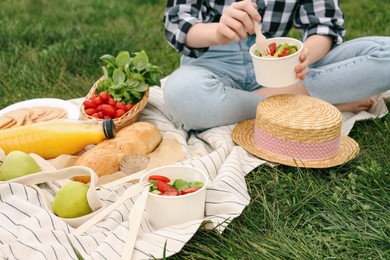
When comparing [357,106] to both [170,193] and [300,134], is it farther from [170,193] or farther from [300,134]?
[170,193]

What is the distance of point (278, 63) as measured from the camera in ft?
6.31

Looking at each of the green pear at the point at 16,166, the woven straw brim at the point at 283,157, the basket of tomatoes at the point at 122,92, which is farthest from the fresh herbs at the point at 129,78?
the green pear at the point at 16,166

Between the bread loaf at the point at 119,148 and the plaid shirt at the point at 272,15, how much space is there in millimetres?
328

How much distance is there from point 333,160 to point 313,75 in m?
0.40

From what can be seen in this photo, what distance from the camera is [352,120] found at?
2219 millimetres

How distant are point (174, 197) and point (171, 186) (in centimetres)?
8

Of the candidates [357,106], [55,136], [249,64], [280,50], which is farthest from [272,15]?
[55,136]

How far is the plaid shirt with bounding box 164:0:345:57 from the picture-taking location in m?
2.21

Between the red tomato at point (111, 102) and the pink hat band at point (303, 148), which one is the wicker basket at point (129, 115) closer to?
the red tomato at point (111, 102)

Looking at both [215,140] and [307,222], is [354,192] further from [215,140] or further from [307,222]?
[215,140]

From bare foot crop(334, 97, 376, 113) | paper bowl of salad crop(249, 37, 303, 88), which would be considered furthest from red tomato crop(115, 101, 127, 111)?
→ bare foot crop(334, 97, 376, 113)

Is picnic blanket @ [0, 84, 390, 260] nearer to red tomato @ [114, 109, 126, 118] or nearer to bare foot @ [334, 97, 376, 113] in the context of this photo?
red tomato @ [114, 109, 126, 118]

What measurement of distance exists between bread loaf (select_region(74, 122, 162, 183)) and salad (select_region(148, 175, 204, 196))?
309 mm

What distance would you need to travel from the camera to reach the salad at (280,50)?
197 cm
